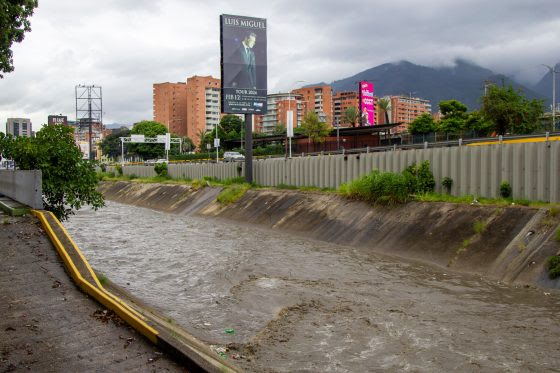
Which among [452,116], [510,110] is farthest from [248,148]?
[452,116]

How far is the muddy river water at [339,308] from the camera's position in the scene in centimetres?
934

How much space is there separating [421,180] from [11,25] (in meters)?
18.0

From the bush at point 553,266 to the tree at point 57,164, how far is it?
571 inches

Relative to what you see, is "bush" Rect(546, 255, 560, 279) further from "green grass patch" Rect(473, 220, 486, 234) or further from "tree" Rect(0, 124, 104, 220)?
"tree" Rect(0, 124, 104, 220)

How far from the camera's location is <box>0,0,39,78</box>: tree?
1669cm

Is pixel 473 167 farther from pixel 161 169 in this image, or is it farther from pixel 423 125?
pixel 423 125

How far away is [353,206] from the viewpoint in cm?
2636

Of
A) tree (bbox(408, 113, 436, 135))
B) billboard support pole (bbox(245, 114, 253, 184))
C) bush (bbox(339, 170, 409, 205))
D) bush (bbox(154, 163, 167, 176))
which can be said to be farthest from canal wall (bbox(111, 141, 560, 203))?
tree (bbox(408, 113, 436, 135))

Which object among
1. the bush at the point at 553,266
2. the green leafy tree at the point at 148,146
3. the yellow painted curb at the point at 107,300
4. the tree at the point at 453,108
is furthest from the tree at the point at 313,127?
the yellow painted curb at the point at 107,300

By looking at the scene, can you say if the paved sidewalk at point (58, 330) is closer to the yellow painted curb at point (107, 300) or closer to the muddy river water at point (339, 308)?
the yellow painted curb at point (107, 300)

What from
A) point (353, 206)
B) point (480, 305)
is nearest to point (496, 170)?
point (353, 206)

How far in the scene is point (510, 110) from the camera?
56281mm

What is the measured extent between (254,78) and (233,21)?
14.3ft

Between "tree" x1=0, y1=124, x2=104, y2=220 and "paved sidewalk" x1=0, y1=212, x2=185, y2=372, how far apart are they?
20.7ft
